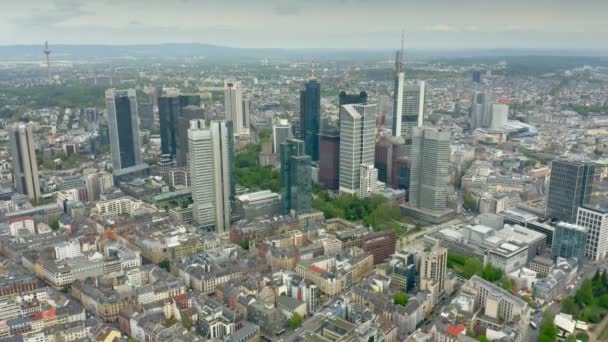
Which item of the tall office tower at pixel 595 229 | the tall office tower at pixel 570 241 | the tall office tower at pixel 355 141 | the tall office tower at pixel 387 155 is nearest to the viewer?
the tall office tower at pixel 570 241

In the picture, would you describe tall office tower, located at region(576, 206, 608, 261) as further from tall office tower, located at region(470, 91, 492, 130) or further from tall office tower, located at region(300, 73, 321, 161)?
tall office tower, located at region(470, 91, 492, 130)

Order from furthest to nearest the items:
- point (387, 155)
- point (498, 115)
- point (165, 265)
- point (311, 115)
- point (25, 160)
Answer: point (498, 115), point (311, 115), point (387, 155), point (25, 160), point (165, 265)

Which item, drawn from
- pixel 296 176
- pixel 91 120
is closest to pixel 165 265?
pixel 296 176

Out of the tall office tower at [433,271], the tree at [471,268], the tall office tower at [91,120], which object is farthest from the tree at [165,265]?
the tall office tower at [91,120]

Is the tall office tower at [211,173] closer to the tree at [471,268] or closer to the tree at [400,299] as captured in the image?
the tree at [400,299]

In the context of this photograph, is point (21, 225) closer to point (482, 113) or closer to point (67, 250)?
point (67, 250)

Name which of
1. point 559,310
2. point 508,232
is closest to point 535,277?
point 559,310
